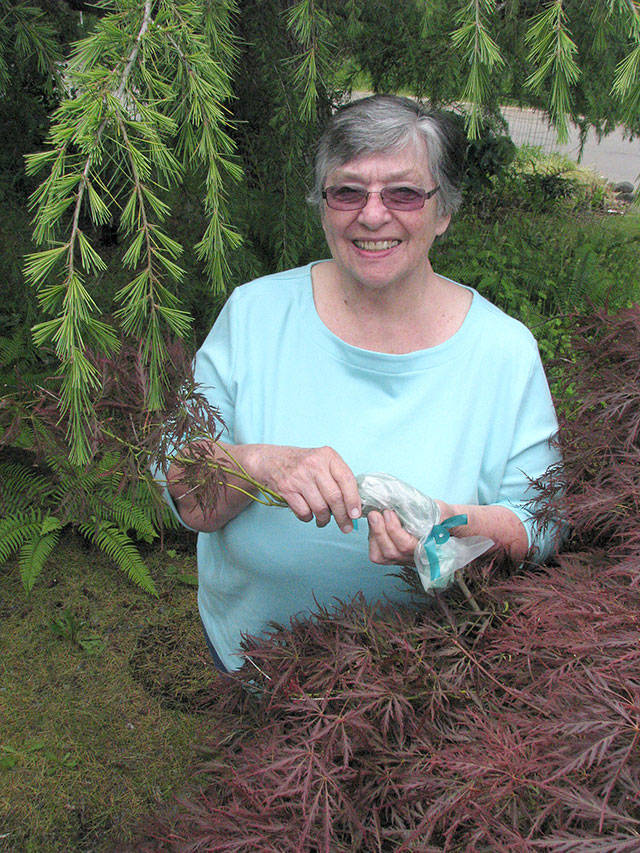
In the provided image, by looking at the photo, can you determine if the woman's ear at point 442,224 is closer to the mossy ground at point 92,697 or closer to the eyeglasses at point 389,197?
the eyeglasses at point 389,197

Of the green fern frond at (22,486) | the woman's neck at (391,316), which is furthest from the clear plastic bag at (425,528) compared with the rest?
the green fern frond at (22,486)

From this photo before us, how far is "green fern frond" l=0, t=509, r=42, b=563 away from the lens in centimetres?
349

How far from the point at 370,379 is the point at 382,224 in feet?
1.21

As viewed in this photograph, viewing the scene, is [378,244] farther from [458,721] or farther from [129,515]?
[129,515]

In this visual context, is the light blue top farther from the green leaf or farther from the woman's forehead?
the green leaf

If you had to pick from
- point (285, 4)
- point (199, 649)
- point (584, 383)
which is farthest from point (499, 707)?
point (199, 649)

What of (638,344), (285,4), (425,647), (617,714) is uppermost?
(285,4)

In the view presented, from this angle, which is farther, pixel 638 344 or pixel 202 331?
pixel 202 331

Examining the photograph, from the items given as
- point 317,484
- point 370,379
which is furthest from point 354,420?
point 317,484

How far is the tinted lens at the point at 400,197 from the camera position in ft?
5.36

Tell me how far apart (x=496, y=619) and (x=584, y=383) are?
23.1 inches

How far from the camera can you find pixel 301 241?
283 cm

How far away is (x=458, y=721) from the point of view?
106cm

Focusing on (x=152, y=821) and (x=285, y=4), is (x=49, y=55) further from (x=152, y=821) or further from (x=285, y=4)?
(x=152, y=821)
